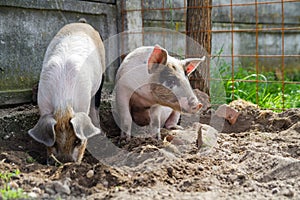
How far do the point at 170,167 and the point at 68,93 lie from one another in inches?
40.0

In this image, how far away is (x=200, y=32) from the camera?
19.1 feet

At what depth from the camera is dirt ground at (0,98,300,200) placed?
10.2 ft

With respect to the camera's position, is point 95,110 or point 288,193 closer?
point 288,193

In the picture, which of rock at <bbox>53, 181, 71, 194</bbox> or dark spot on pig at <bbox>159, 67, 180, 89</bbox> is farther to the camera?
dark spot on pig at <bbox>159, 67, 180, 89</bbox>

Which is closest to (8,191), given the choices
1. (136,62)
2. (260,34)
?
(136,62)

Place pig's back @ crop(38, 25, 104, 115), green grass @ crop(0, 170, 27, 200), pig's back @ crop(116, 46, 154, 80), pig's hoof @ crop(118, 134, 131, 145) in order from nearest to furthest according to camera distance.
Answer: green grass @ crop(0, 170, 27, 200)
pig's back @ crop(38, 25, 104, 115)
pig's hoof @ crop(118, 134, 131, 145)
pig's back @ crop(116, 46, 154, 80)

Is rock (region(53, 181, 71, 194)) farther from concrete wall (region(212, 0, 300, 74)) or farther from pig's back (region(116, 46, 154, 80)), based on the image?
concrete wall (region(212, 0, 300, 74))

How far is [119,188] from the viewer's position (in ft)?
10.3

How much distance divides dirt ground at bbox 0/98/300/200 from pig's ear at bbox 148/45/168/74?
71 cm

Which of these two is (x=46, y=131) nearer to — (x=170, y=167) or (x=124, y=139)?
(x=170, y=167)

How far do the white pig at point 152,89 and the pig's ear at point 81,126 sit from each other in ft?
3.52

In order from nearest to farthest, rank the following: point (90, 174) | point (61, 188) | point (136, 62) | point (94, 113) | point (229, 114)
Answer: point (61, 188) → point (90, 174) → point (136, 62) → point (94, 113) → point (229, 114)

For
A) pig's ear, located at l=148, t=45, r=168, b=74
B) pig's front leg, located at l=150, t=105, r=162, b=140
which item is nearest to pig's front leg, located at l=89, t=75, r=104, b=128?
pig's front leg, located at l=150, t=105, r=162, b=140

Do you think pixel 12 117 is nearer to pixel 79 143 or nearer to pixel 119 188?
pixel 79 143
